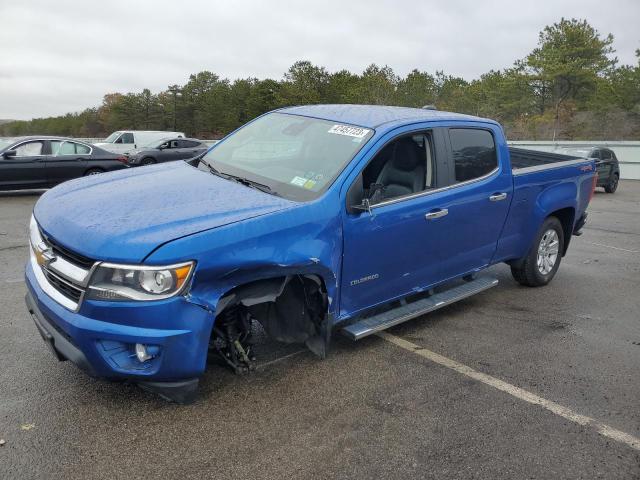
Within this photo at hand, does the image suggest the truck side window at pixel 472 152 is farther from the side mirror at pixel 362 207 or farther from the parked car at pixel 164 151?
the parked car at pixel 164 151

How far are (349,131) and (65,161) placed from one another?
11.2 meters

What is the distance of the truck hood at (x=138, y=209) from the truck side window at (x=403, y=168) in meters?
0.90

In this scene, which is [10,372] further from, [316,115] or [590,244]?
[590,244]

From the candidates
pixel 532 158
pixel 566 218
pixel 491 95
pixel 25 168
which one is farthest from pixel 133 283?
pixel 491 95

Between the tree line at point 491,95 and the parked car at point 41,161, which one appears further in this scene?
the tree line at point 491,95

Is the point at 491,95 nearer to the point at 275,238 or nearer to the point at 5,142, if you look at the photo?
the point at 5,142

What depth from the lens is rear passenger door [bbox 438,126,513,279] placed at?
14.8 feet

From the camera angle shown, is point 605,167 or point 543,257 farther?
point 605,167

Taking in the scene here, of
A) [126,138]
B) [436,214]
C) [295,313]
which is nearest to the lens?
[295,313]

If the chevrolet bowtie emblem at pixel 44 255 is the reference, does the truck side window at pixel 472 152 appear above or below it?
above

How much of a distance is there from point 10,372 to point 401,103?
48.0 meters

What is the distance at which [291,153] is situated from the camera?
13.6 feet

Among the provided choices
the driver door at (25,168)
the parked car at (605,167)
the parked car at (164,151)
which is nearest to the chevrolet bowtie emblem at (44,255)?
the driver door at (25,168)

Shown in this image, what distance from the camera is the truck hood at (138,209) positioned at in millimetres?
2824
